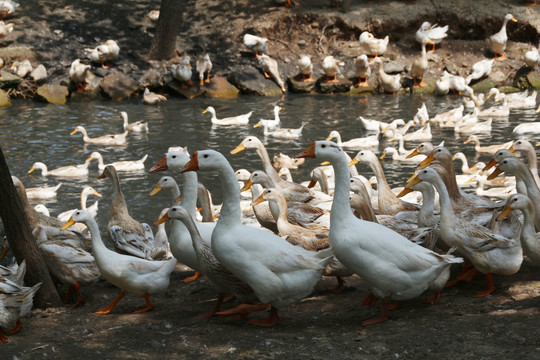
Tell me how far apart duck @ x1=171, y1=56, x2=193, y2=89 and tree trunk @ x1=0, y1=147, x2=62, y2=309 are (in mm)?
14558

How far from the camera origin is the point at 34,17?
24.1 meters

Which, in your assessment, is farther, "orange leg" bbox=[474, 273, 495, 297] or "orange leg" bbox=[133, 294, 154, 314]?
"orange leg" bbox=[133, 294, 154, 314]

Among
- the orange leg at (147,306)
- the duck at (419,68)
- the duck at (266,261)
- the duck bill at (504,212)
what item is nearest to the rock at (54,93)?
the duck at (419,68)

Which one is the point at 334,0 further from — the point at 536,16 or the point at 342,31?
the point at 536,16

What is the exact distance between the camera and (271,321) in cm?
628

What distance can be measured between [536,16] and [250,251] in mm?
21951

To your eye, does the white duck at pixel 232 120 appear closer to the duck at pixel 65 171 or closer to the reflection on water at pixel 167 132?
the reflection on water at pixel 167 132

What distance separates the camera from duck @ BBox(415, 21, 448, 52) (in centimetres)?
2353

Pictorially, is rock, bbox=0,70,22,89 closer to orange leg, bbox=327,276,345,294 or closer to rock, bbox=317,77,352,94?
rock, bbox=317,77,352,94

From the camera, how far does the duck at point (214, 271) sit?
21.3ft

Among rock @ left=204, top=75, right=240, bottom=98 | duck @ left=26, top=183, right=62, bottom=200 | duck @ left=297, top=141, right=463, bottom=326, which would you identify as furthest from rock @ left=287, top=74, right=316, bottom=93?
duck @ left=297, top=141, right=463, bottom=326

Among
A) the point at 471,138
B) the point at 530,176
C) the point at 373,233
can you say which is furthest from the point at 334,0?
the point at 373,233

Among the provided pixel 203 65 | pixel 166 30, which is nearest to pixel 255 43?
pixel 203 65

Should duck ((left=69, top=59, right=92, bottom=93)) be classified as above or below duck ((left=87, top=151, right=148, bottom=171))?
above
